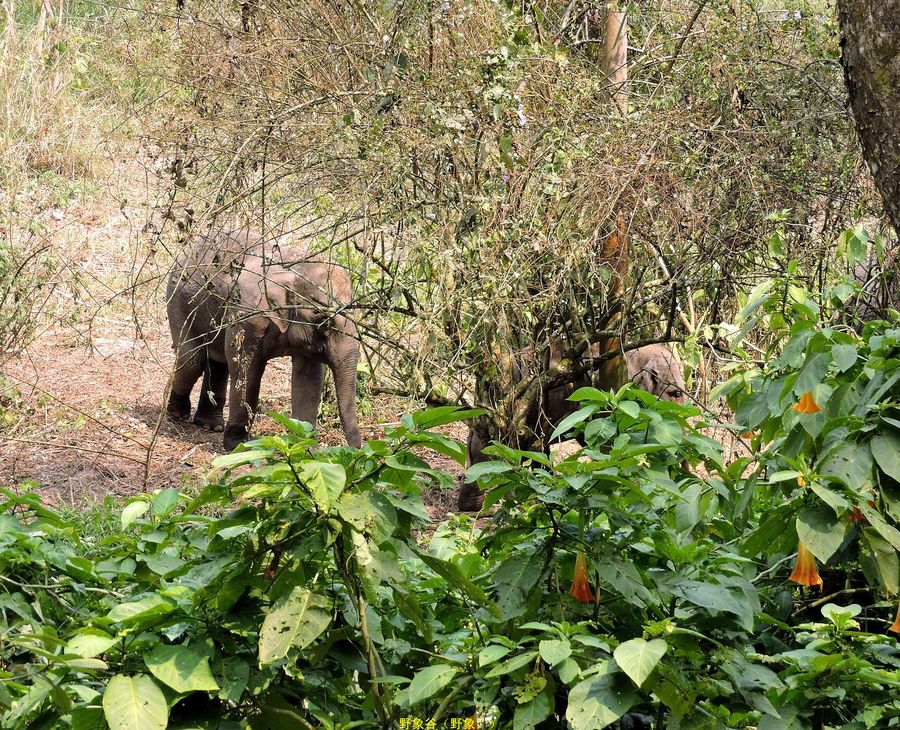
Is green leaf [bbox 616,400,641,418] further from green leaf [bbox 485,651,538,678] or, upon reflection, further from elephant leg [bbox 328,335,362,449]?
elephant leg [bbox 328,335,362,449]

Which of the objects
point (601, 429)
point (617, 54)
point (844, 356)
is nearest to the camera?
point (844, 356)

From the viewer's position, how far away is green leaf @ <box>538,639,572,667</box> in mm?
2252

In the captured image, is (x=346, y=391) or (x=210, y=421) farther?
(x=210, y=421)

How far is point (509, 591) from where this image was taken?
8.34 feet

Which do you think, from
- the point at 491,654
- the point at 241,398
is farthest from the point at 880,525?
the point at 241,398

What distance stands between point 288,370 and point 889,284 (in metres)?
7.56

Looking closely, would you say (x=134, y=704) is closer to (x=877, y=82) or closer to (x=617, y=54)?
(x=877, y=82)

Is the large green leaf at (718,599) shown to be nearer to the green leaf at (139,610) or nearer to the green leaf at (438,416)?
the green leaf at (438,416)

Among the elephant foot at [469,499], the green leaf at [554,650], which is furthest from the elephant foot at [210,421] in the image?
the green leaf at [554,650]

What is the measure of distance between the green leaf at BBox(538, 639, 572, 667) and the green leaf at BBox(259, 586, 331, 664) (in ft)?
1.40

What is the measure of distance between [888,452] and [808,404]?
10.2 inches

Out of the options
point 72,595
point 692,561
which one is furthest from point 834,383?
point 72,595

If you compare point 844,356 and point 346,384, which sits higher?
point 844,356

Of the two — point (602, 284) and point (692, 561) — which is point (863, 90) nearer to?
point (692, 561)
